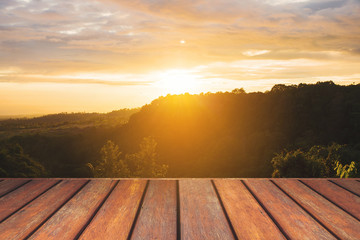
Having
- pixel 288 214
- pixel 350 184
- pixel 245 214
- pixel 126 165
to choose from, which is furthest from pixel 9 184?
pixel 126 165

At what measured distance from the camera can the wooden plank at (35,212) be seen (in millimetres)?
1659

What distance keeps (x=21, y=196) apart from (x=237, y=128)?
593 inches

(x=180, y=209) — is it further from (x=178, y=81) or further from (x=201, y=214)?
(x=178, y=81)

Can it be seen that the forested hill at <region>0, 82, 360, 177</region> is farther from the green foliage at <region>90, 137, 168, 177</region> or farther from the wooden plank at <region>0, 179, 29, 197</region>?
the wooden plank at <region>0, 179, 29, 197</region>

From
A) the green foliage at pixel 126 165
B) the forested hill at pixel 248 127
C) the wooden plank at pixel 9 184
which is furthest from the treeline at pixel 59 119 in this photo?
the wooden plank at pixel 9 184

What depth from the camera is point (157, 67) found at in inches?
573

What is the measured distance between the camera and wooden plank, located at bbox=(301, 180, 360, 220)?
6.71ft

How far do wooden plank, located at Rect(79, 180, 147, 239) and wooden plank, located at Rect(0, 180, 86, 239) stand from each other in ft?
1.20

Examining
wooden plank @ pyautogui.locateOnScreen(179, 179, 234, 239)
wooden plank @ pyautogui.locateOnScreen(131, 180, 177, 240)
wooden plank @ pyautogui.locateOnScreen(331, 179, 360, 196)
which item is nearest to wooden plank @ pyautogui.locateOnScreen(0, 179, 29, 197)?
wooden plank @ pyautogui.locateOnScreen(131, 180, 177, 240)

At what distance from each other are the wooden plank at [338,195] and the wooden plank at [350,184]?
0.09m

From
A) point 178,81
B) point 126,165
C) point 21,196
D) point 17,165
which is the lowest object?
point 126,165

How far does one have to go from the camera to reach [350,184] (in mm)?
2619

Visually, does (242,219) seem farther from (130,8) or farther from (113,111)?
(113,111)

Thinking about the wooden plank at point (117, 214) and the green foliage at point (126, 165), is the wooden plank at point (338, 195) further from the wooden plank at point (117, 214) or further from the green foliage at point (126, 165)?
the green foliage at point (126, 165)
